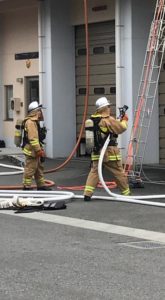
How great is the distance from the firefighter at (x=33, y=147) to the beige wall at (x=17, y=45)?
7.92 meters

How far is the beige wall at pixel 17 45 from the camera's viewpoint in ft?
63.8

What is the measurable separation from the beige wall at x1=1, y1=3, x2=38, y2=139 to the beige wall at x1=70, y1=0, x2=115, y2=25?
1.79 meters

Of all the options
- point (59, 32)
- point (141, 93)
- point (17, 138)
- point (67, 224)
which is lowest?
point (67, 224)

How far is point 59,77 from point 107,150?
7.62 m

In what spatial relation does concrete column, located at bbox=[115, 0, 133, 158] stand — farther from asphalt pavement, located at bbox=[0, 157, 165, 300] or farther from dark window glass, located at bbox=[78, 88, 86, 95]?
asphalt pavement, located at bbox=[0, 157, 165, 300]

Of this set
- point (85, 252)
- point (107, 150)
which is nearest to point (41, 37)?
point (107, 150)

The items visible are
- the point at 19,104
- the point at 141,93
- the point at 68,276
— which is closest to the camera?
the point at 68,276

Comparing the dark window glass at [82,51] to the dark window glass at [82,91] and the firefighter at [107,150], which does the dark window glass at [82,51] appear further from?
the firefighter at [107,150]

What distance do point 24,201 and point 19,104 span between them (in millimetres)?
10227

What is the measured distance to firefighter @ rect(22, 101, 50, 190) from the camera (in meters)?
11.4

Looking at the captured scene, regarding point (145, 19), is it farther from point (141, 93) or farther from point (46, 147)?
point (46, 147)

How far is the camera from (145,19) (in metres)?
15.2

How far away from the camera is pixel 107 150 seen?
34.9 ft

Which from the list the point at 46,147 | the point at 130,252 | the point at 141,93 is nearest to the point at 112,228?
the point at 130,252
